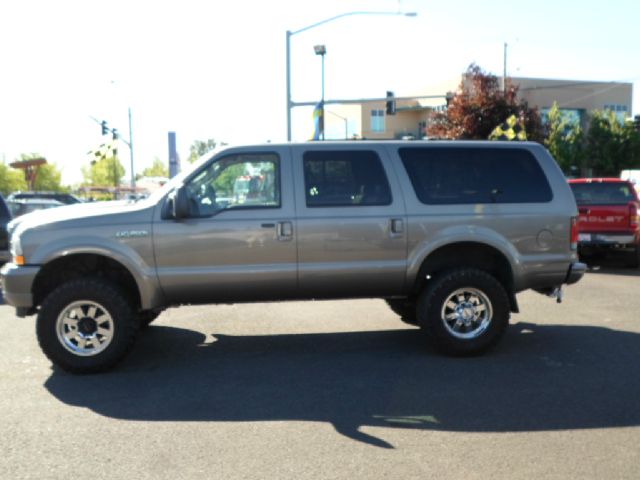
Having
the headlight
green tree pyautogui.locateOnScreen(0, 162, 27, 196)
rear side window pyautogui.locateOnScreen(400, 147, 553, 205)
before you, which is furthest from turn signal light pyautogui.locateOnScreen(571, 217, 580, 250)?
green tree pyautogui.locateOnScreen(0, 162, 27, 196)

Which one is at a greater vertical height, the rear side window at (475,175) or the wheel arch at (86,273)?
the rear side window at (475,175)

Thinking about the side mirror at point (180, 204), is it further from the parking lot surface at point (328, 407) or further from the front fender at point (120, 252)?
the parking lot surface at point (328, 407)

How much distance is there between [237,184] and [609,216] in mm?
8777

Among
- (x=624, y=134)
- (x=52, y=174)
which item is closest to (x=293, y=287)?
(x=624, y=134)

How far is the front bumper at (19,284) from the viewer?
5469mm

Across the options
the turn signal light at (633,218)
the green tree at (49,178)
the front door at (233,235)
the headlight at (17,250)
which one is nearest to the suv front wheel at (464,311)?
A: the front door at (233,235)

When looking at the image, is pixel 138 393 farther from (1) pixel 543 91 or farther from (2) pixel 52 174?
(2) pixel 52 174

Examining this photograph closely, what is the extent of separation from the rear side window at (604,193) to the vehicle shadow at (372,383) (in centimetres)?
603

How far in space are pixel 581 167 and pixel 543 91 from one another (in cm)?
738

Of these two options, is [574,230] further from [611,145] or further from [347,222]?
[611,145]

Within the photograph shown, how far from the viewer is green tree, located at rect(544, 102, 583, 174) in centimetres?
3572

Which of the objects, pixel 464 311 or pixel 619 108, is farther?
pixel 619 108

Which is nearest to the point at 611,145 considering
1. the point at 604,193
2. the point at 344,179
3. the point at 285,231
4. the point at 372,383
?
the point at 604,193

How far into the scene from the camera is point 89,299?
5527 mm
